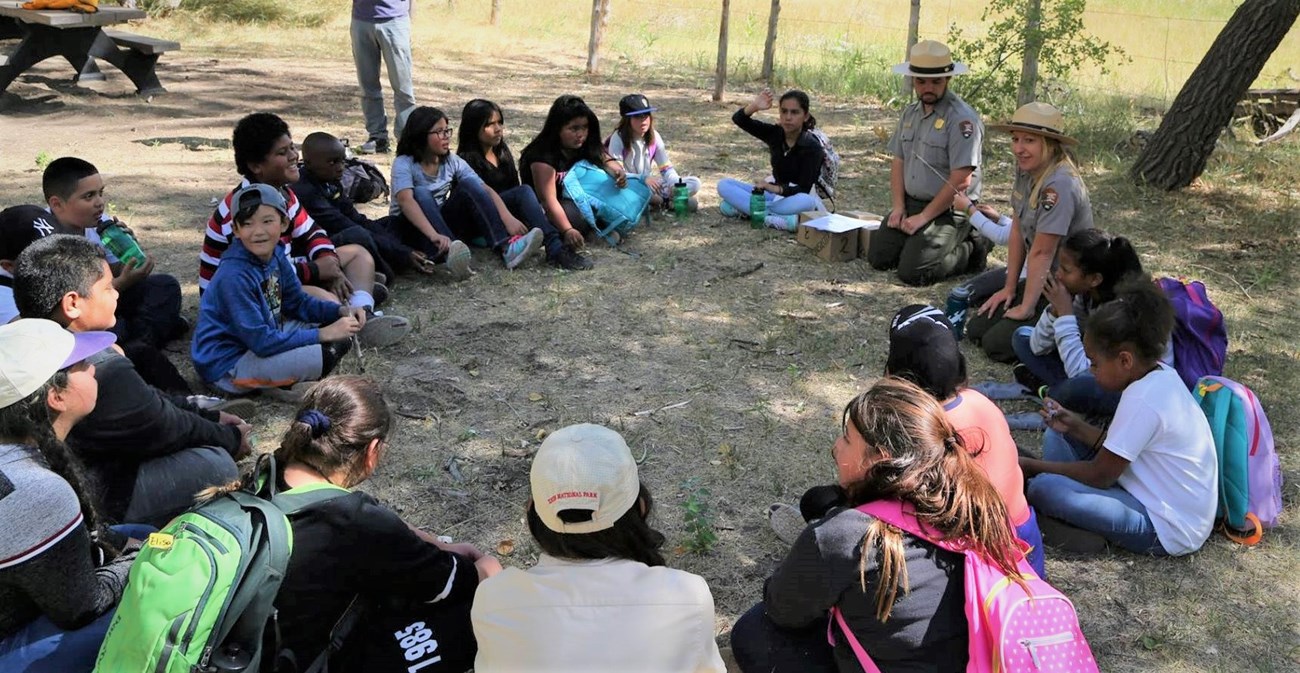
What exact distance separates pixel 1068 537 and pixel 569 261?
3.50 metres

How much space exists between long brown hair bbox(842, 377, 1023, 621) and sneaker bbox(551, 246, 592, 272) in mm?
4067

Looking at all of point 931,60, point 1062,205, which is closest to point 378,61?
point 931,60

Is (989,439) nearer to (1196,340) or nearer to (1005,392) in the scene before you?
(1196,340)

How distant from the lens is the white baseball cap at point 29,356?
2.43m

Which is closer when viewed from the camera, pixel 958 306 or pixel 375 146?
pixel 958 306

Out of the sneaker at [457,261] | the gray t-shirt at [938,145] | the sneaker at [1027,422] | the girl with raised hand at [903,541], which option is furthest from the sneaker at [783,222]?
the girl with raised hand at [903,541]

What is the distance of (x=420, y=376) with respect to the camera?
4.97 m

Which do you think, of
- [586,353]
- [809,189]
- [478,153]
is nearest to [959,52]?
[809,189]

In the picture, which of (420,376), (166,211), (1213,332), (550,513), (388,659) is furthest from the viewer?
(166,211)

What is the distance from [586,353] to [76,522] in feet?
10.1

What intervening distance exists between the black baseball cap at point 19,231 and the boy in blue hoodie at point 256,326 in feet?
2.25

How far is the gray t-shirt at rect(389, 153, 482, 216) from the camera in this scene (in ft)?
20.3

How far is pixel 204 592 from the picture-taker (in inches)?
86.9

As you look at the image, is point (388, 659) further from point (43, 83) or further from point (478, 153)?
point (43, 83)
